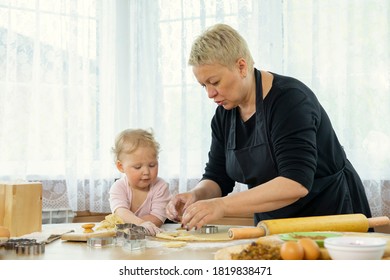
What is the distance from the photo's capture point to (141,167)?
2.25 m

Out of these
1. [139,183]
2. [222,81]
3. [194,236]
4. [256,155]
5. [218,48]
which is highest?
[218,48]

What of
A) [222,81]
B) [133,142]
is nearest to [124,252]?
[222,81]

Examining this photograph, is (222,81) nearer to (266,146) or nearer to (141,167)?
(266,146)

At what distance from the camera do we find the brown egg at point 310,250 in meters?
1.11

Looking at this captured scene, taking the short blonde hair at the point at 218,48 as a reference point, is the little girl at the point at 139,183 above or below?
below

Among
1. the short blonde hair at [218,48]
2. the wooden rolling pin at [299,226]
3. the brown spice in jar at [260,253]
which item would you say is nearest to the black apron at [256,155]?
the short blonde hair at [218,48]

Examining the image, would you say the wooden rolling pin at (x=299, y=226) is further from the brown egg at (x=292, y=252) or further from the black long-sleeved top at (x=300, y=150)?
the brown egg at (x=292, y=252)

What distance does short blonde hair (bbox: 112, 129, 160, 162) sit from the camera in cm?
229

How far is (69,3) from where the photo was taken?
331cm

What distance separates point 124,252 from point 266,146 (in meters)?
0.73

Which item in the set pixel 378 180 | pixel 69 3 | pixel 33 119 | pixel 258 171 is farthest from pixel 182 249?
pixel 69 3

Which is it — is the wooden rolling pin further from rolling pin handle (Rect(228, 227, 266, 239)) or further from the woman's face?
the woman's face

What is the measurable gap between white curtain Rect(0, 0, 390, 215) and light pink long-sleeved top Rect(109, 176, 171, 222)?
3.29ft
